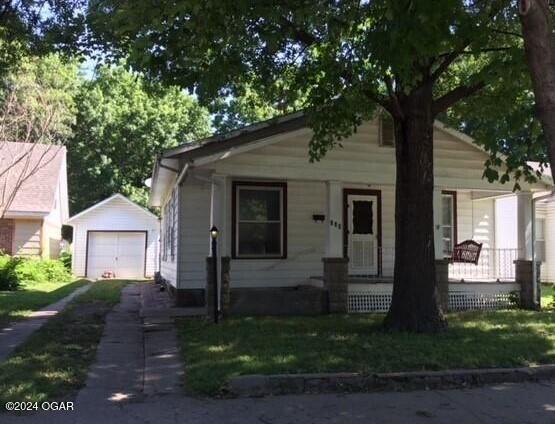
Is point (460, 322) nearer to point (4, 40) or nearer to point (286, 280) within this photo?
point (286, 280)

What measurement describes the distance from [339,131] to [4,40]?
7275 mm

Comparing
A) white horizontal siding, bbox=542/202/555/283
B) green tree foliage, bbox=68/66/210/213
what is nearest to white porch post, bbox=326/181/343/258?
white horizontal siding, bbox=542/202/555/283

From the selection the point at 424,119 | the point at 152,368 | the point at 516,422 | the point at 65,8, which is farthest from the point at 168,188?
the point at 516,422

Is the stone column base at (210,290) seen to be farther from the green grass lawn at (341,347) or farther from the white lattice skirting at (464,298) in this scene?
the white lattice skirting at (464,298)

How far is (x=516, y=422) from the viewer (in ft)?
19.6

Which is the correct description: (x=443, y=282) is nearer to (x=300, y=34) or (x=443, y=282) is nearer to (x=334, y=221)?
A: (x=334, y=221)

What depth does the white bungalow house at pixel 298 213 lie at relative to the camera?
12.8 meters

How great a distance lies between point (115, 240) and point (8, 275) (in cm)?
1034

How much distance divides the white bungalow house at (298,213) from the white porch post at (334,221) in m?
0.02

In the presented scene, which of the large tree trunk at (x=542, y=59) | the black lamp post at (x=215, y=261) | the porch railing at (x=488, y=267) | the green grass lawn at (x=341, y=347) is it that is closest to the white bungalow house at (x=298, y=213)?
the porch railing at (x=488, y=267)

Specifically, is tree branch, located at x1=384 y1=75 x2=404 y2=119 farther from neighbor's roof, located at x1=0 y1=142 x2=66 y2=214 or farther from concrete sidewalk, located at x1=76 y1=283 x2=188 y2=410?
neighbor's roof, located at x1=0 y1=142 x2=66 y2=214

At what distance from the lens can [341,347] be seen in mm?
8633

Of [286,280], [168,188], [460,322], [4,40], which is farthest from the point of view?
[168,188]
